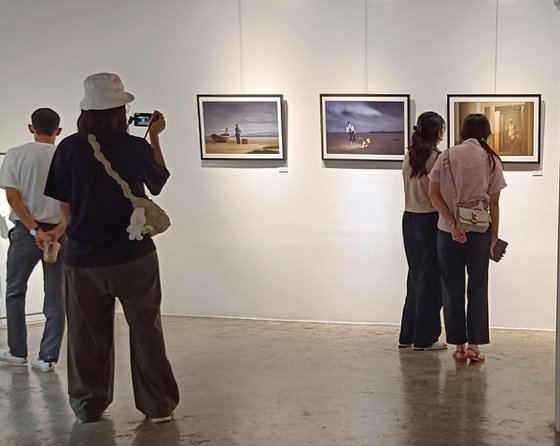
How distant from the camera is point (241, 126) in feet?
21.5

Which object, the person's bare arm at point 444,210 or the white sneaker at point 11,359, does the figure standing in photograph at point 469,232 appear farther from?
the white sneaker at point 11,359

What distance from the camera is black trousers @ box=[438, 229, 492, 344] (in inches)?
205

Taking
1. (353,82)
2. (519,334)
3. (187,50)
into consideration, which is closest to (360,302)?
(519,334)

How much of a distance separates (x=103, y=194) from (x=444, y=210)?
2271 mm

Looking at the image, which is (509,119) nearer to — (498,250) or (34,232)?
(498,250)

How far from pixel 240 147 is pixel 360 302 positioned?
1.62 meters

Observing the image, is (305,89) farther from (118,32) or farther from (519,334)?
(519,334)

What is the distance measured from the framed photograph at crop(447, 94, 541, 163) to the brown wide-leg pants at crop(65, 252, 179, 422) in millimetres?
3030

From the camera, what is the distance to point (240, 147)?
660cm

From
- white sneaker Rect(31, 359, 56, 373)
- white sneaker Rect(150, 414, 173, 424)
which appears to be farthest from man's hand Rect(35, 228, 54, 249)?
white sneaker Rect(150, 414, 173, 424)

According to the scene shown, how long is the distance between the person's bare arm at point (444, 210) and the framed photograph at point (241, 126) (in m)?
1.67

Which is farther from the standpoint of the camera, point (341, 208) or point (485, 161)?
point (341, 208)

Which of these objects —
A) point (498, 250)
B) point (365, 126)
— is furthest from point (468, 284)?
point (365, 126)

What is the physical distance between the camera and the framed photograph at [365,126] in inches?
247
